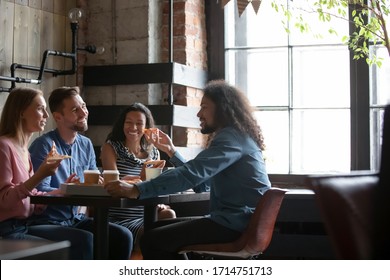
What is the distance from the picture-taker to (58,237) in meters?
3.09

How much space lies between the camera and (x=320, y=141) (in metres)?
4.57

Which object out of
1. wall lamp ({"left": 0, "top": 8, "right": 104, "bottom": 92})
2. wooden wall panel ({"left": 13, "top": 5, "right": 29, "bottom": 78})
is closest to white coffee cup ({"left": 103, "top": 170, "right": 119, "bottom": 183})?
wall lamp ({"left": 0, "top": 8, "right": 104, "bottom": 92})

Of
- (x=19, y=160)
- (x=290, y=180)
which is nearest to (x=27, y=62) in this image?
(x=19, y=160)

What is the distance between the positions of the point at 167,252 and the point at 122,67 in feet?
6.05

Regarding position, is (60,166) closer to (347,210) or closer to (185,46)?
(185,46)

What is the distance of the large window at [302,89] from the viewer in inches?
175

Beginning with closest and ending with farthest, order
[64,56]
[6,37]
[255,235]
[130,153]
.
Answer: [255,235] → [130,153] → [6,37] → [64,56]

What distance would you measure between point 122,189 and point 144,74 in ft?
5.81

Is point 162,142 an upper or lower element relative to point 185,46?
lower

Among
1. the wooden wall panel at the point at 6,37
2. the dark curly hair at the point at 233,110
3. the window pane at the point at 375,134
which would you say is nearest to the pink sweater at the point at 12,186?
the dark curly hair at the point at 233,110

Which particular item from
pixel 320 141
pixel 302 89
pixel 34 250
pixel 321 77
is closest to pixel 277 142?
pixel 320 141

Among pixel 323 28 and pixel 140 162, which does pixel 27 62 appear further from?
pixel 323 28

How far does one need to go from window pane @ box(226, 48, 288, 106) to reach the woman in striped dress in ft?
3.37

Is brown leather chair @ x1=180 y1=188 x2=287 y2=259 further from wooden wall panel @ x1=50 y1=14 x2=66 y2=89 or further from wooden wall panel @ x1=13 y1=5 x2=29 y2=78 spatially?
wooden wall panel @ x1=50 y1=14 x2=66 y2=89
